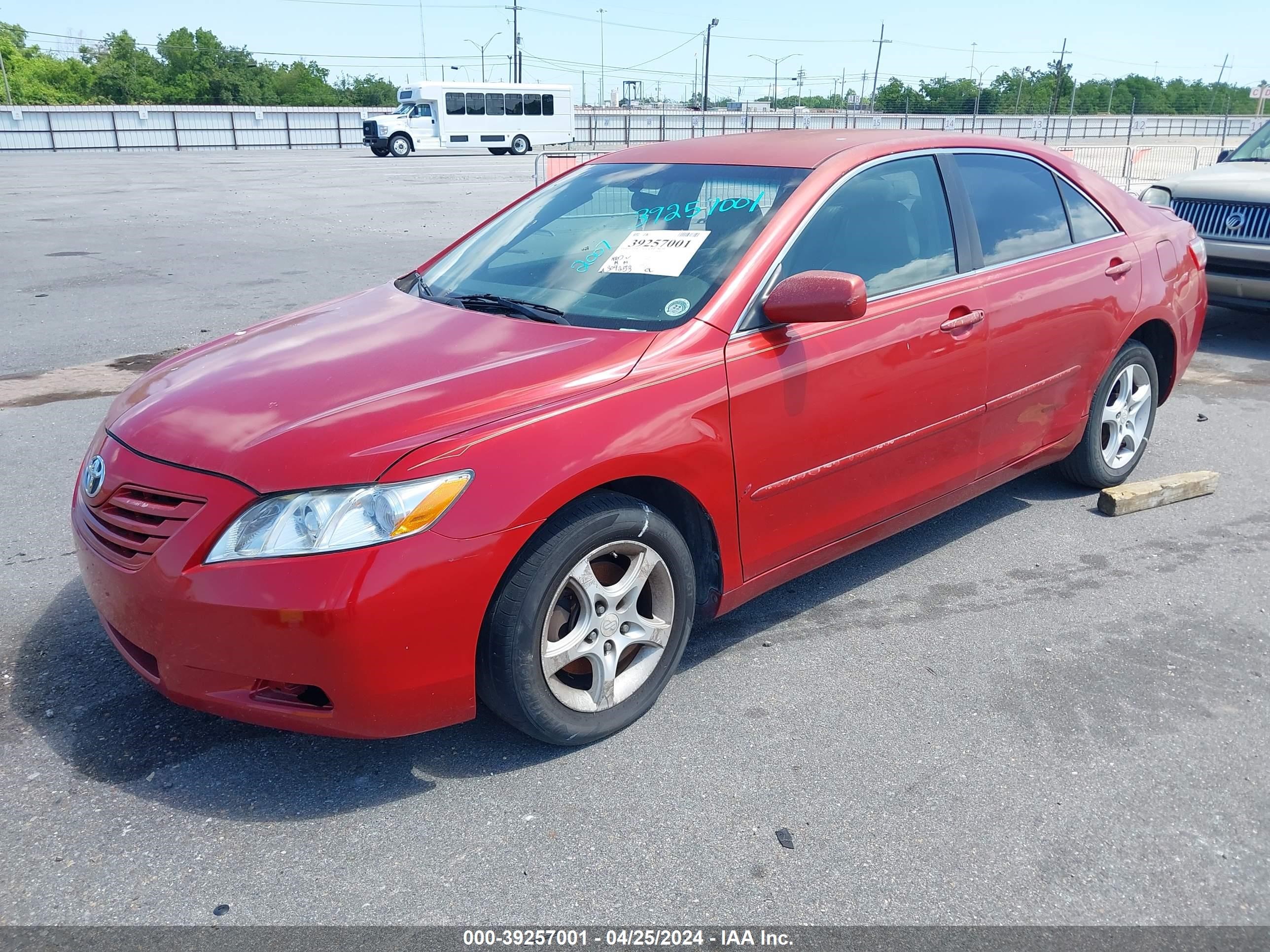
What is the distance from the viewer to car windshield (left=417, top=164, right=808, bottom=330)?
333 cm

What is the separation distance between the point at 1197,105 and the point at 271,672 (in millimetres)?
70381

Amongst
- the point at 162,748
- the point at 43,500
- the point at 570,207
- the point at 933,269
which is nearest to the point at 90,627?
the point at 162,748

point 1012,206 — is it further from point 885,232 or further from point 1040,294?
point 885,232

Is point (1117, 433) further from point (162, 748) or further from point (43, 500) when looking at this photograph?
point (43, 500)

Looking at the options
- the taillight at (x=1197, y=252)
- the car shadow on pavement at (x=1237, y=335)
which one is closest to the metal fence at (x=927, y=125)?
the car shadow on pavement at (x=1237, y=335)

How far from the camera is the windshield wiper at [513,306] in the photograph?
11.0 feet

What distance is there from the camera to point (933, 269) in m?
3.85

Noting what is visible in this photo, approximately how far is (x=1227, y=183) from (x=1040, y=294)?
5179 millimetres

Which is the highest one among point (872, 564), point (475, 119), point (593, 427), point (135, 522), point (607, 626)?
point (475, 119)

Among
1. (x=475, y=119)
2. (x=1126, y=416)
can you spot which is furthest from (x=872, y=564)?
(x=475, y=119)

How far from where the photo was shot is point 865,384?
138 inches

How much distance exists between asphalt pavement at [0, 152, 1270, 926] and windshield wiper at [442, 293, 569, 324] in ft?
4.20

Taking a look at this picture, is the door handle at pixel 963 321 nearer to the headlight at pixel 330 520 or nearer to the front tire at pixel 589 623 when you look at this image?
the front tire at pixel 589 623

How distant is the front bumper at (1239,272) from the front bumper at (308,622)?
7201 mm
